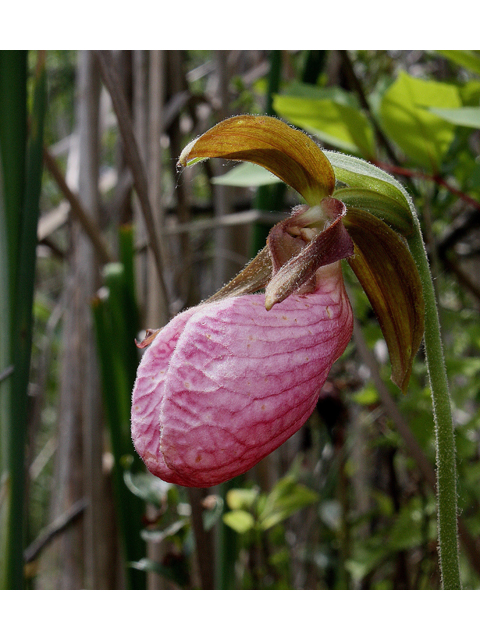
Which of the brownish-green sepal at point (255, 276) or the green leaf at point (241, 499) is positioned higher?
the brownish-green sepal at point (255, 276)

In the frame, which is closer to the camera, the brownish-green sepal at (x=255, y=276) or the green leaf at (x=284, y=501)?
the brownish-green sepal at (x=255, y=276)

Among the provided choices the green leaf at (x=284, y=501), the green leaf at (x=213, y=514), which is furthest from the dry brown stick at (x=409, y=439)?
the green leaf at (x=213, y=514)

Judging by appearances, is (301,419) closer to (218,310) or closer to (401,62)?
(218,310)

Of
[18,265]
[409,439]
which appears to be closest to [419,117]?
[409,439]

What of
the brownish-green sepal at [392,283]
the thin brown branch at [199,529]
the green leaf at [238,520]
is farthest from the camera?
the green leaf at [238,520]

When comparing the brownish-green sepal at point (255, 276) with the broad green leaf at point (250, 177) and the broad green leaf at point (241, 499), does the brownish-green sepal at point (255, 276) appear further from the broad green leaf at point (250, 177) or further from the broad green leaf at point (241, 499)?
the broad green leaf at point (241, 499)

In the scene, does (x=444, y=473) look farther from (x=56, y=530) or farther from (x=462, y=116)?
(x=56, y=530)

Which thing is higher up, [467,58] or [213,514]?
[467,58]
